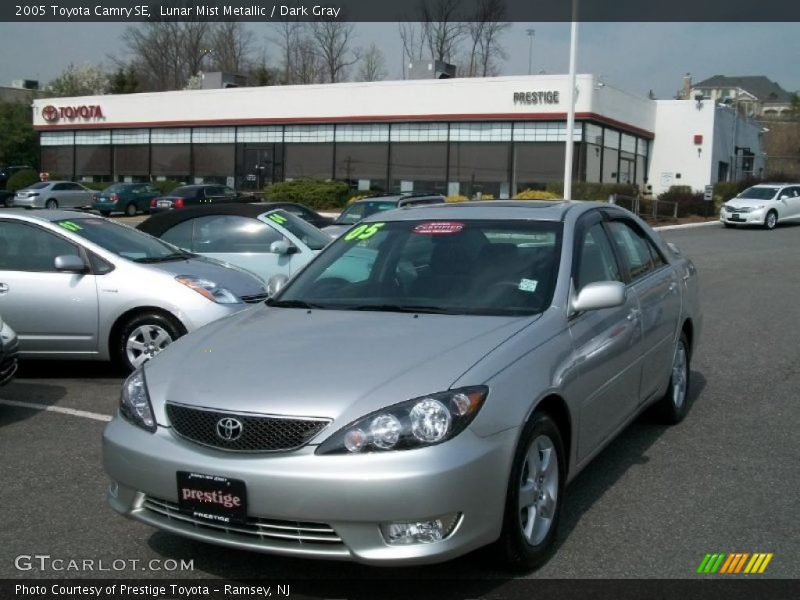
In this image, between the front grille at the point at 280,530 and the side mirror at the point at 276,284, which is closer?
the front grille at the point at 280,530

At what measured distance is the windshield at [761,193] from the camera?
3141 centimetres

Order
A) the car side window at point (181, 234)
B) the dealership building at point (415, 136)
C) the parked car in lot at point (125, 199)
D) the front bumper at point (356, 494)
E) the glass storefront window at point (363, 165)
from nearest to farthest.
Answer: the front bumper at point (356, 494) < the car side window at point (181, 234) < the dealership building at point (415, 136) < the parked car in lot at point (125, 199) < the glass storefront window at point (363, 165)

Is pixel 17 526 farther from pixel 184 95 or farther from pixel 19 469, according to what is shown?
pixel 184 95

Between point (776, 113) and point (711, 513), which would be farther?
point (776, 113)

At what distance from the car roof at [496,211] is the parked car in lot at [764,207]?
26.6 metres

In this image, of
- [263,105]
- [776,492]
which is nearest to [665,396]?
[776,492]

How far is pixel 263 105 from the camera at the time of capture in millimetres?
44031

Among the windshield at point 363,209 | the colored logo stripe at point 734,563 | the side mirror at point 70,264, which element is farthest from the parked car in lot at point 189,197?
the colored logo stripe at point 734,563

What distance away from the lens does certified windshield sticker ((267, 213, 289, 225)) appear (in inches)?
442

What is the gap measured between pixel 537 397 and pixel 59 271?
552cm

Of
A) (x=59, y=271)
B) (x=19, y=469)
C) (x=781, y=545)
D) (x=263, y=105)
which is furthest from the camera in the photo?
(x=263, y=105)

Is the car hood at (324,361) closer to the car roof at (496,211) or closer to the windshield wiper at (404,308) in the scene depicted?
the windshield wiper at (404,308)

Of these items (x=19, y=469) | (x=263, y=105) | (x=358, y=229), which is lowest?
(x=19, y=469)

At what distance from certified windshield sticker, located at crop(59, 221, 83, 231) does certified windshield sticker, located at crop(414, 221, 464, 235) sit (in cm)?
426
